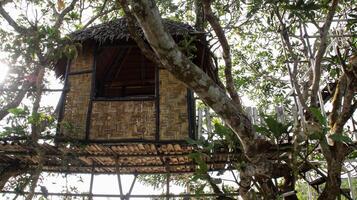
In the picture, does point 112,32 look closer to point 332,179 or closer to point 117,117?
point 117,117

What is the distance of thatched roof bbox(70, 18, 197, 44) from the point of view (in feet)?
19.3

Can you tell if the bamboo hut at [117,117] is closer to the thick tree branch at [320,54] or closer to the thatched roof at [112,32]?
the thatched roof at [112,32]

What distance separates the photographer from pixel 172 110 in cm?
578

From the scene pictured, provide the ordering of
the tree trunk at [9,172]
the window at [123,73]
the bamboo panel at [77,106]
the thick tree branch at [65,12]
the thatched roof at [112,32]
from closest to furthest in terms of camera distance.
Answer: the bamboo panel at [77,106] < the thatched roof at [112,32] < the tree trunk at [9,172] < the window at [123,73] < the thick tree branch at [65,12]

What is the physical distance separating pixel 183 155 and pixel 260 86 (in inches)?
162

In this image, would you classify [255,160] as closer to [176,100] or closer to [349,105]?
[349,105]

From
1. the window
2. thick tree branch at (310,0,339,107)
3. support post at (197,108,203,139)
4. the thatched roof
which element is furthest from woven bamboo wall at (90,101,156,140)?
thick tree branch at (310,0,339,107)

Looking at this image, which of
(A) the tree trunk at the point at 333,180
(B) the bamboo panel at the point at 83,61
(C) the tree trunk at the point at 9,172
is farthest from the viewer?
(C) the tree trunk at the point at 9,172

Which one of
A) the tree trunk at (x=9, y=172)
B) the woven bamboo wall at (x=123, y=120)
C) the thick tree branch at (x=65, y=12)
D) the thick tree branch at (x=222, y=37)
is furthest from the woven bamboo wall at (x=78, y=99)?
the thick tree branch at (x=222, y=37)

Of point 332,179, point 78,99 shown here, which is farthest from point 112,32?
point 332,179

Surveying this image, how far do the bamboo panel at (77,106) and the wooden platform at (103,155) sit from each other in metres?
0.25

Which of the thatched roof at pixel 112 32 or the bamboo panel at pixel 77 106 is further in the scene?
the thatched roof at pixel 112 32

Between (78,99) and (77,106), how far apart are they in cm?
12

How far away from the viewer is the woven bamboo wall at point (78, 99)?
5.70 metres
